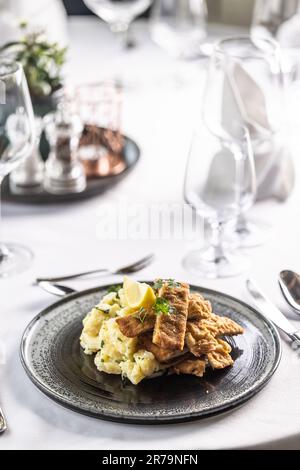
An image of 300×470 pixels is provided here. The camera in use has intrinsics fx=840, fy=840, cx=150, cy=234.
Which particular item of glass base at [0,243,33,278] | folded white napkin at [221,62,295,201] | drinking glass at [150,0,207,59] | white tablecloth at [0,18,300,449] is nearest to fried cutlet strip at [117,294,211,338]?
white tablecloth at [0,18,300,449]

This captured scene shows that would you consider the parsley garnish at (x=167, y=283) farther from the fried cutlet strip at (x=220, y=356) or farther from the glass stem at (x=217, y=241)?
the glass stem at (x=217, y=241)

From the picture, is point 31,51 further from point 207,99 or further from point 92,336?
point 92,336

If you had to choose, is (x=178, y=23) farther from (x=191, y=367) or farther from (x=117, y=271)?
(x=191, y=367)

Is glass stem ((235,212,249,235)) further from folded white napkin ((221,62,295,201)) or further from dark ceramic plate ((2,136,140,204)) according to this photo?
dark ceramic plate ((2,136,140,204))

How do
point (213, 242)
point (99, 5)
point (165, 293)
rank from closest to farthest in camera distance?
point (165, 293) → point (213, 242) → point (99, 5)

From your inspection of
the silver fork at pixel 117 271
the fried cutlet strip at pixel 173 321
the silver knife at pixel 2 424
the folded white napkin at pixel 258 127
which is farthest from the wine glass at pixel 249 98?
the silver knife at pixel 2 424

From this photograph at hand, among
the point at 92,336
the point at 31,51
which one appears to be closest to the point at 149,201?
the point at 31,51
